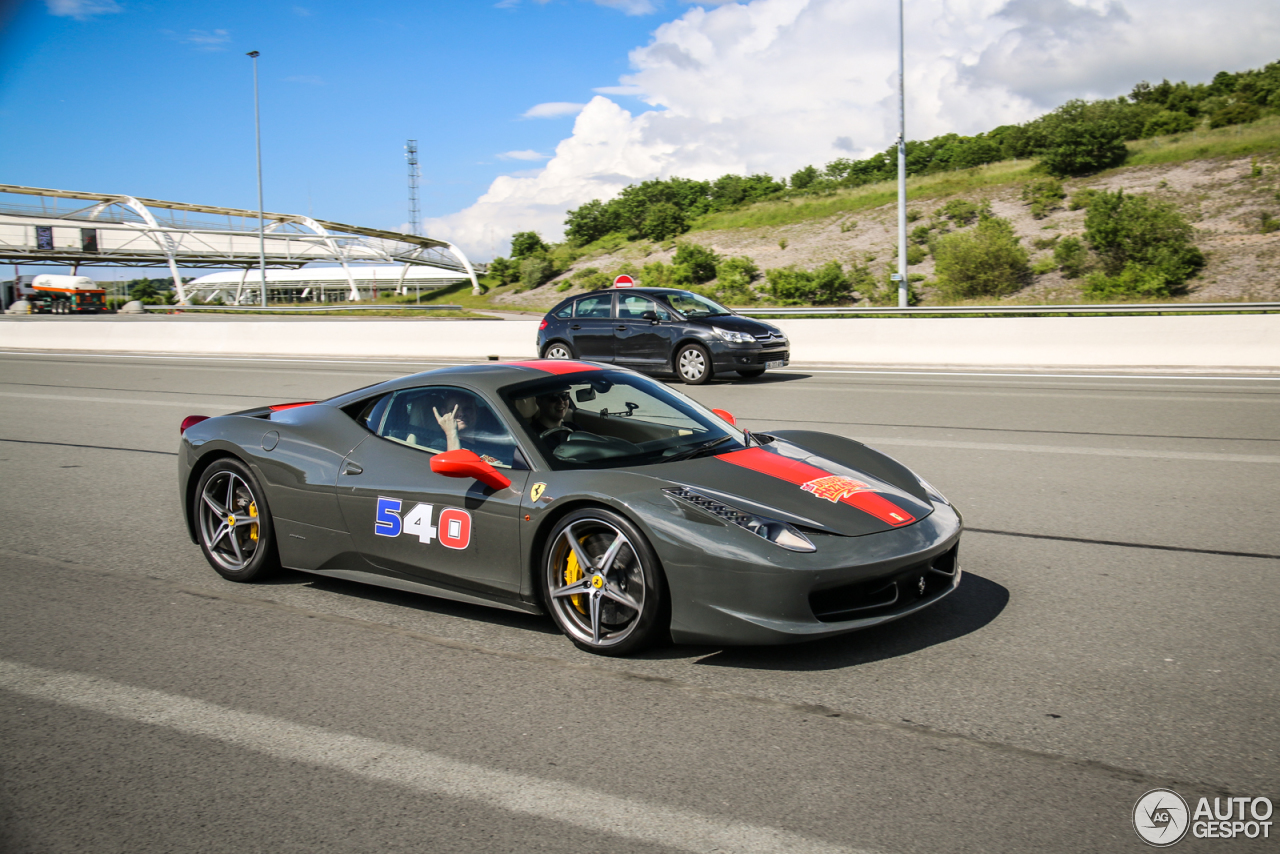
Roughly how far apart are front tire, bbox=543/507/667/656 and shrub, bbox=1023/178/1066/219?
49340mm

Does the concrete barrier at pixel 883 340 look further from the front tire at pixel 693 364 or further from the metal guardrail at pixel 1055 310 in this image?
the metal guardrail at pixel 1055 310

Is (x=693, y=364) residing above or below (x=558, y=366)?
below

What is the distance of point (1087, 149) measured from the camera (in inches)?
2000

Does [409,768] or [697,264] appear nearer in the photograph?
[409,768]

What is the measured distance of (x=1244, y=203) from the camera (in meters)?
42.5

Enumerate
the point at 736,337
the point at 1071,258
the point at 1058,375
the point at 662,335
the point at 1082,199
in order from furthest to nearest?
the point at 1082,199 → the point at 1071,258 → the point at 662,335 → the point at 1058,375 → the point at 736,337

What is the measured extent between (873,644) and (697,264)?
48.8 metres

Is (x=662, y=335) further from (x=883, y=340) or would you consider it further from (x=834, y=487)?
(x=834, y=487)

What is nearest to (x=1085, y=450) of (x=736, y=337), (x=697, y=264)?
(x=736, y=337)

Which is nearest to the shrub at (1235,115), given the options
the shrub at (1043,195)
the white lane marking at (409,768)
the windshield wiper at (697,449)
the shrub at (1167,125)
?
the shrub at (1167,125)

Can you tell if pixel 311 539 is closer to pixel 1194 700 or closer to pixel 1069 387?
pixel 1194 700

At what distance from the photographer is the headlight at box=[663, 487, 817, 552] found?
3.58 metres

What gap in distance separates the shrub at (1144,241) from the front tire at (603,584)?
38875mm

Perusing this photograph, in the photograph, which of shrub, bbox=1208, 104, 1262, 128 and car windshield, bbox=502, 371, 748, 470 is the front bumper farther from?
shrub, bbox=1208, 104, 1262, 128
